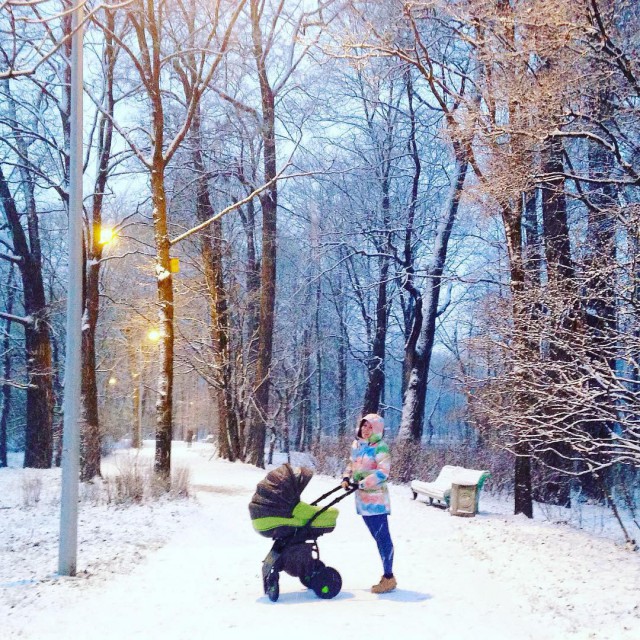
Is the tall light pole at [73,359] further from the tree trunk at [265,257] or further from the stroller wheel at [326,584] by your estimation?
the tree trunk at [265,257]

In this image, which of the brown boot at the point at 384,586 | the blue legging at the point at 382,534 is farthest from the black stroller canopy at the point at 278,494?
the brown boot at the point at 384,586

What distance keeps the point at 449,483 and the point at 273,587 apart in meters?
8.17

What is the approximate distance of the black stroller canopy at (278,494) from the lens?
5996 mm

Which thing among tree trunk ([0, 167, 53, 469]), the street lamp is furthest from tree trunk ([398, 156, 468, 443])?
A: tree trunk ([0, 167, 53, 469])

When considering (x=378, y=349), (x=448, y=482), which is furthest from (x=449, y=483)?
(x=378, y=349)

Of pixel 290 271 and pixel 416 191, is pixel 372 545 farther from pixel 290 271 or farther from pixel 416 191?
pixel 290 271

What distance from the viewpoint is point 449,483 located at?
13516mm

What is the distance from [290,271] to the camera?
32656 millimetres

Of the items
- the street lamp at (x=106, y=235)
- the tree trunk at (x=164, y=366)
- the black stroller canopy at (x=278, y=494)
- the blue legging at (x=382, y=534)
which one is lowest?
the blue legging at (x=382, y=534)

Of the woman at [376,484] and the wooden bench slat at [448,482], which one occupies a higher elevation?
the woman at [376,484]

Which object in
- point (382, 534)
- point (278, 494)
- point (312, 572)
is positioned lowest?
point (312, 572)

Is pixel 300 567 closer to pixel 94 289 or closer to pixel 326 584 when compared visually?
pixel 326 584

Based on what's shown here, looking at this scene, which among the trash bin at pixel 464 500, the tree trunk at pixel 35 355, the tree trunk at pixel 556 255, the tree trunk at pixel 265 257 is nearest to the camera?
the tree trunk at pixel 556 255

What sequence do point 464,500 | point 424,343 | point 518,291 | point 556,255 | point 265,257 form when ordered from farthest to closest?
point 265,257 → point 424,343 → point 464,500 → point 556,255 → point 518,291
